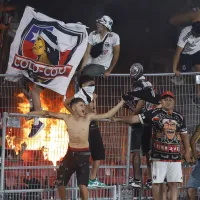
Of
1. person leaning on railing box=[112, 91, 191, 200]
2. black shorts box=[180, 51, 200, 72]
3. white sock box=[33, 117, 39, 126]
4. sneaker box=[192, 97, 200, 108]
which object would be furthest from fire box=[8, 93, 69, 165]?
black shorts box=[180, 51, 200, 72]

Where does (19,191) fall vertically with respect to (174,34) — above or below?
below

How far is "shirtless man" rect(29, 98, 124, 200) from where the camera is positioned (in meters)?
11.3

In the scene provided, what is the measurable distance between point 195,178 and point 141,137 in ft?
4.14

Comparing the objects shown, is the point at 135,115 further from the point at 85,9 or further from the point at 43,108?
the point at 85,9

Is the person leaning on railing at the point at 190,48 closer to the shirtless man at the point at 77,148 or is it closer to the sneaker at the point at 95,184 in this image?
the shirtless man at the point at 77,148

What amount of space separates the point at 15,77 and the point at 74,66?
1143mm

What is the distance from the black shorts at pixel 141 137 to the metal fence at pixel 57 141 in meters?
0.25

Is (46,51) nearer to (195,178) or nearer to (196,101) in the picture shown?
(196,101)

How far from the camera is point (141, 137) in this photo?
40.1 feet

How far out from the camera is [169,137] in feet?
37.8

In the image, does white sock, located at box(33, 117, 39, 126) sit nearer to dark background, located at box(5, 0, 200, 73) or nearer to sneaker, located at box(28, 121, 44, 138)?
sneaker, located at box(28, 121, 44, 138)

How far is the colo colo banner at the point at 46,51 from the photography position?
40.9 feet

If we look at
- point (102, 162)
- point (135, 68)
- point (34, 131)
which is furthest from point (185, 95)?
point (34, 131)

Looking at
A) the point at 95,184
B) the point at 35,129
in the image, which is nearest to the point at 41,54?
the point at 35,129
